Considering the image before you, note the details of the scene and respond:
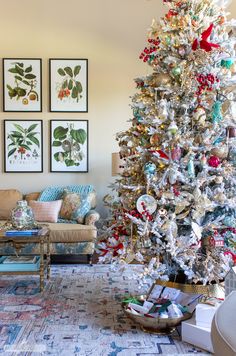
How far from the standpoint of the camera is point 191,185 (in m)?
2.68

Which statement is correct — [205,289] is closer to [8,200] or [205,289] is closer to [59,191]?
[59,191]

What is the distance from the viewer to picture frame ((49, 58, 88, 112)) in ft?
17.8

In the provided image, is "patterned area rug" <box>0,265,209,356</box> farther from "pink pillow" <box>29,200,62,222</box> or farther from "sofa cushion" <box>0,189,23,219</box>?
"sofa cushion" <box>0,189,23,219</box>

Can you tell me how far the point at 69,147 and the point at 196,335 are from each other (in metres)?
3.66

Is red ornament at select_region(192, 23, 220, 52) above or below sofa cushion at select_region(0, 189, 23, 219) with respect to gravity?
above

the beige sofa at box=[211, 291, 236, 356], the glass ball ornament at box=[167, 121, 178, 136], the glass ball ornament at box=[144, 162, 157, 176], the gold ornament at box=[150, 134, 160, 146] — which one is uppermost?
the glass ball ornament at box=[167, 121, 178, 136]

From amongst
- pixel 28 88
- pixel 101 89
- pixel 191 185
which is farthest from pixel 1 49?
pixel 191 185

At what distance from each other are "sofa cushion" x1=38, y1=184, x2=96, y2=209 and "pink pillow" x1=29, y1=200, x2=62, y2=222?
0.23m

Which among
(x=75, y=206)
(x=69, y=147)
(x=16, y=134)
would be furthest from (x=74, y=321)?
(x=16, y=134)

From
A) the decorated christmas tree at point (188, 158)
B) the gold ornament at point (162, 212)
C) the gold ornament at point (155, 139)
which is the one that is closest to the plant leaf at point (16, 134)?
the decorated christmas tree at point (188, 158)

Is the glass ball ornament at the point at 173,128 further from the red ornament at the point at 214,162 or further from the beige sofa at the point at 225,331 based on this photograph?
the beige sofa at the point at 225,331

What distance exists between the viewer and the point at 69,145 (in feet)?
18.0

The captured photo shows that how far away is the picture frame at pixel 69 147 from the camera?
5469 mm

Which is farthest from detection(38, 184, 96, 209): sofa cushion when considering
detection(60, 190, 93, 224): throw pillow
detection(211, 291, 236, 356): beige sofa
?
detection(211, 291, 236, 356): beige sofa
